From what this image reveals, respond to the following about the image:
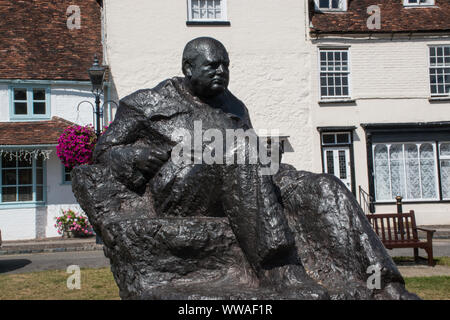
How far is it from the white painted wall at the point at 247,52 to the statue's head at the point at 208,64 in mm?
12384

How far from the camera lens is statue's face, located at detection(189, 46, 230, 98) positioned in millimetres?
3371

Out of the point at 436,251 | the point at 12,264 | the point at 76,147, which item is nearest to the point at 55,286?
the point at 12,264

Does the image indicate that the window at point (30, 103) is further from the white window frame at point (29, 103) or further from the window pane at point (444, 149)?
the window pane at point (444, 149)

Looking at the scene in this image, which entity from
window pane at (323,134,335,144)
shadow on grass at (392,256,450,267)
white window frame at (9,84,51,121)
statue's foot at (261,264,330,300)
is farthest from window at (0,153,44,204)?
statue's foot at (261,264,330,300)

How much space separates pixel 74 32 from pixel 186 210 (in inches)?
606

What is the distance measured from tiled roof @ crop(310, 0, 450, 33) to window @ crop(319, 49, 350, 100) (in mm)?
848

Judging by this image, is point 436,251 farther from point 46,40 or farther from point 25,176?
point 46,40

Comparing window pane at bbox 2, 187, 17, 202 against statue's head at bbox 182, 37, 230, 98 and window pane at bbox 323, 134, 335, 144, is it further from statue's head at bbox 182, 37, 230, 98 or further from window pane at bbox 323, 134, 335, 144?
statue's head at bbox 182, 37, 230, 98

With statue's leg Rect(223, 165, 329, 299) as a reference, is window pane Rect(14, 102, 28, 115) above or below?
above

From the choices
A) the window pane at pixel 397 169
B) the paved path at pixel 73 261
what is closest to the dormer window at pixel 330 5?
the window pane at pixel 397 169

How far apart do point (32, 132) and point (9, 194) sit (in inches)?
90.2

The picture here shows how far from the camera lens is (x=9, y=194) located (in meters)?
15.0

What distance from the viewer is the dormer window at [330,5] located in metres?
17.2

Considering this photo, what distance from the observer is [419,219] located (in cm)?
1602
